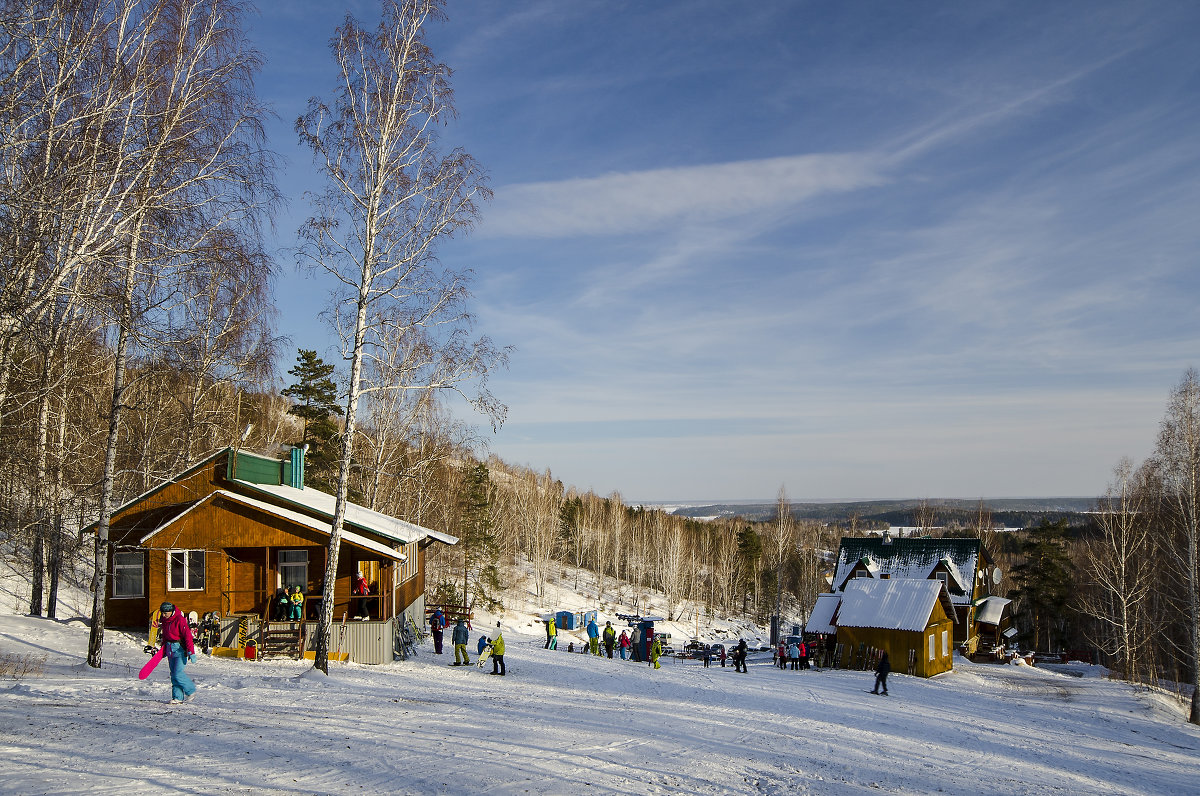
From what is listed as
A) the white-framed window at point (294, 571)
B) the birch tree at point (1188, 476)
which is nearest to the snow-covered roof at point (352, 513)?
the white-framed window at point (294, 571)

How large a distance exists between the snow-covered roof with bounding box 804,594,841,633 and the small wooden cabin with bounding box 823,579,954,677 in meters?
1.51

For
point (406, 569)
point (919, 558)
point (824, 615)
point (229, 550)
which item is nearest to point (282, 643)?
point (229, 550)

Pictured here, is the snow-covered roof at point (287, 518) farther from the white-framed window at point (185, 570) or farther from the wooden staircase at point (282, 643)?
the wooden staircase at point (282, 643)

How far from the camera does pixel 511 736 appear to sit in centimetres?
1109

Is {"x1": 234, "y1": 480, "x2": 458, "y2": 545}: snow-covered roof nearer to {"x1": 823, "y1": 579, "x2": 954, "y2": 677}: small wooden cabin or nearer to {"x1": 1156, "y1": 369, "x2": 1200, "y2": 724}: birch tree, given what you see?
{"x1": 823, "y1": 579, "x2": 954, "y2": 677}: small wooden cabin

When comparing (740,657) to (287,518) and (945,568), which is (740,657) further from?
(945,568)

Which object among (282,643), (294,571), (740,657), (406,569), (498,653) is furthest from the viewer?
(740,657)

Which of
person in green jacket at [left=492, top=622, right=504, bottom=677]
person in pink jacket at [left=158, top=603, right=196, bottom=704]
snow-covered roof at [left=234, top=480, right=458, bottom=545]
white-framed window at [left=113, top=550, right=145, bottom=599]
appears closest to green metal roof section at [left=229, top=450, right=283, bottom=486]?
snow-covered roof at [left=234, top=480, right=458, bottom=545]

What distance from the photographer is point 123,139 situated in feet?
39.5

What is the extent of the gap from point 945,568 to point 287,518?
1504 inches

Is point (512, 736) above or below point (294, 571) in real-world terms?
A: below

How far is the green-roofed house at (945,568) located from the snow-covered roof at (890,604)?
9.08m

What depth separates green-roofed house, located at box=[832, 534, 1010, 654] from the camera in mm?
43344

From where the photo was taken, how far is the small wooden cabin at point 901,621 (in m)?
31.2
